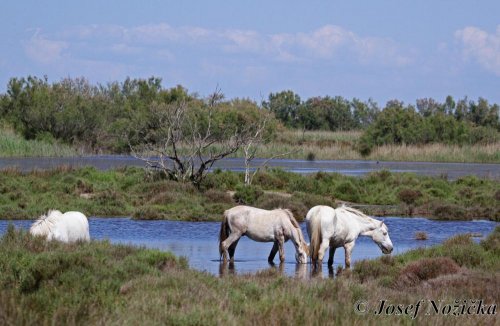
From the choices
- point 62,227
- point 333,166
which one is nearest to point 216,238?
point 62,227

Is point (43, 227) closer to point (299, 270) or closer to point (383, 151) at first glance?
point (299, 270)

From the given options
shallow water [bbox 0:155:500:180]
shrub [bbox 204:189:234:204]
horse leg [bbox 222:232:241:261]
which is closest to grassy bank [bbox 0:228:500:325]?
horse leg [bbox 222:232:241:261]

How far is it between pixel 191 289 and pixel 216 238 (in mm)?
12819

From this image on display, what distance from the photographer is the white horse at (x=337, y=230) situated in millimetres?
18812

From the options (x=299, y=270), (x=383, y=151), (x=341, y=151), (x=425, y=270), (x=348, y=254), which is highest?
(x=383, y=151)

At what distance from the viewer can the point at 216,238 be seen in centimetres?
2494

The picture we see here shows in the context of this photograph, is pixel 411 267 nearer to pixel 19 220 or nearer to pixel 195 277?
pixel 195 277

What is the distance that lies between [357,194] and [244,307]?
88.5ft

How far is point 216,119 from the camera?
8975 cm

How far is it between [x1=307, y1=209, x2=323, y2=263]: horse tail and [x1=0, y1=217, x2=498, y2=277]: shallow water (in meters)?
0.35

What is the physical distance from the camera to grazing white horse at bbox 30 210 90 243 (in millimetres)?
17422

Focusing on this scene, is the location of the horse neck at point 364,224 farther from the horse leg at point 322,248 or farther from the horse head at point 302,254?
the horse head at point 302,254
